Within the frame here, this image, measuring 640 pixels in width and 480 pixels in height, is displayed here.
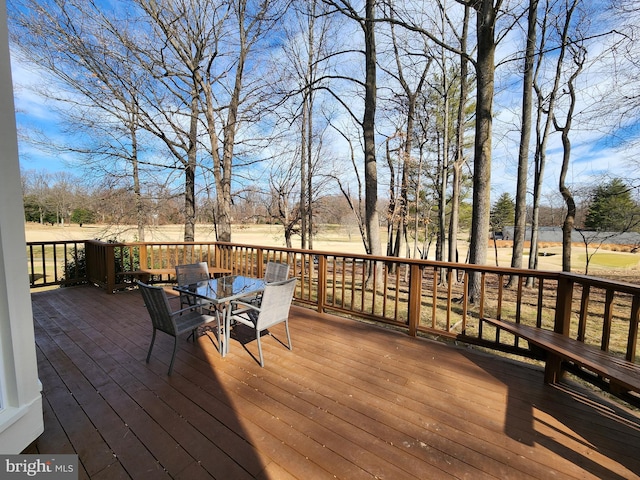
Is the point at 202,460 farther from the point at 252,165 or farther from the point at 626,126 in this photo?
the point at 626,126

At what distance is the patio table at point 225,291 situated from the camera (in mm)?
2737

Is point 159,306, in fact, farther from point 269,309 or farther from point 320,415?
point 320,415

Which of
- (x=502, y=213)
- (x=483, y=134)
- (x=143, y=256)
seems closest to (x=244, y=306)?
(x=143, y=256)

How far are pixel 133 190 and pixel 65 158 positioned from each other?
1.74 metres

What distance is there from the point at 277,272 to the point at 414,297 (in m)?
1.85

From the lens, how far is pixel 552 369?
2.39m

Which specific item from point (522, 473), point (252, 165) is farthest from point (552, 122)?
point (522, 473)

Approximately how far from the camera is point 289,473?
146cm

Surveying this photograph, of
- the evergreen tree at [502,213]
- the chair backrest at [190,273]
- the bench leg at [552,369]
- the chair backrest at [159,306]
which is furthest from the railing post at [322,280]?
the evergreen tree at [502,213]

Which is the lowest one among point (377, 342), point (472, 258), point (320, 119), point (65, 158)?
point (377, 342)

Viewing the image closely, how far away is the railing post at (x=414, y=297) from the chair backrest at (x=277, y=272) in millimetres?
1629

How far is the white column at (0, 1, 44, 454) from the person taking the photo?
58.3 inches

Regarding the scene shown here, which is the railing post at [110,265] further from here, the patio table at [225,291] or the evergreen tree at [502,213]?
the evergreen tree at [502,213]

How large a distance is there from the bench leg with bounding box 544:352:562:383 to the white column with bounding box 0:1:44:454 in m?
3.82
